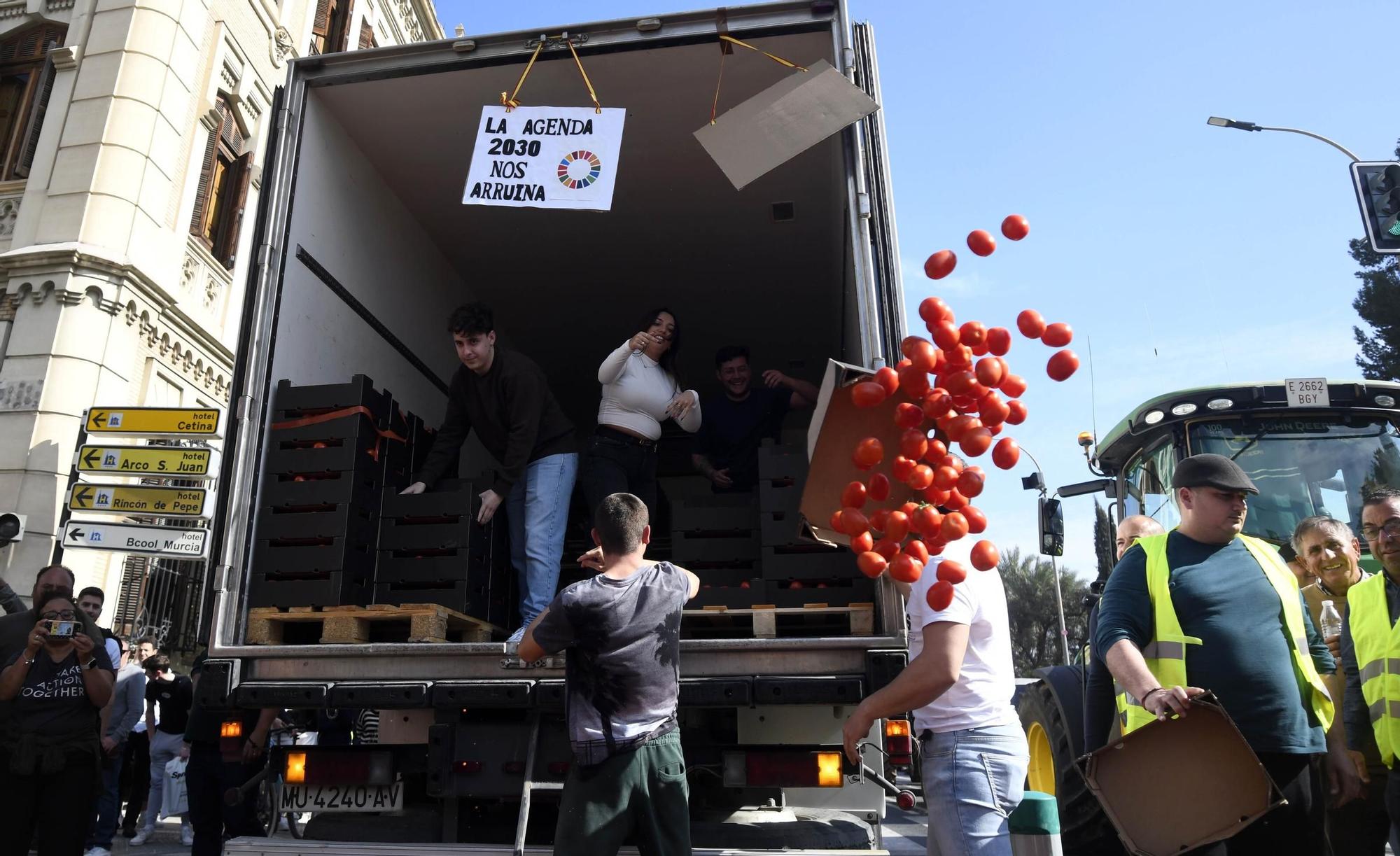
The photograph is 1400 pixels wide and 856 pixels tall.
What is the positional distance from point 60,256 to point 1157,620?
13523 millimetres

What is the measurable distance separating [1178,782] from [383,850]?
266 centimetres

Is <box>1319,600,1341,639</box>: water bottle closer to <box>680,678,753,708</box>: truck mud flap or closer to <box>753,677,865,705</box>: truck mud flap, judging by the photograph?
<box>753,677,865,705</box>: truck mud flap

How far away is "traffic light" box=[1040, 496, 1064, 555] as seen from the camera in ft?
20.4

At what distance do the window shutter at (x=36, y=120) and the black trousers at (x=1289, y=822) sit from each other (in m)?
16.1

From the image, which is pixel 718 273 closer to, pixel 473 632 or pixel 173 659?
pixel 473 632

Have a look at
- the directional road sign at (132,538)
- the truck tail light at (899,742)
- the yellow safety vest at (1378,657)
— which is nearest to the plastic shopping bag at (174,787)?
the directional road sign at (132,538)

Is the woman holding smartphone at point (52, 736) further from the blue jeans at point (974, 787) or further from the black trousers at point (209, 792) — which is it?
the blue jeans at point (974, 787)

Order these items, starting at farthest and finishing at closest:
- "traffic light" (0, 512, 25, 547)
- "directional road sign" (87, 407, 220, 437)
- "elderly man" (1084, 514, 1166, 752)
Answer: "traffic light" (0, 512, 25, 547) < "directional road sign" (87, 407, 220, 437) < "elderly man" (1084, 514, 1166, 752)

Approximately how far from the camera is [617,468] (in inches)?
195

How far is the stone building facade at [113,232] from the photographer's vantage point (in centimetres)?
1211

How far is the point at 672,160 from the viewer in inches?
231

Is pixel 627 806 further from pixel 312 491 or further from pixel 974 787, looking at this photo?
pixel 312 491

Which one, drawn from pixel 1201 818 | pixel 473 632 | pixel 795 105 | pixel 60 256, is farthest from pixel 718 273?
pixel 60 256

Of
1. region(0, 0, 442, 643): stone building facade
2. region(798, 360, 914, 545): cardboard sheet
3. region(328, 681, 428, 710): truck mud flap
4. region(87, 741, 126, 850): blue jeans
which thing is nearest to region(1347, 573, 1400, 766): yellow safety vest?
region(798, 360, 914, 545): cardboard sheet
